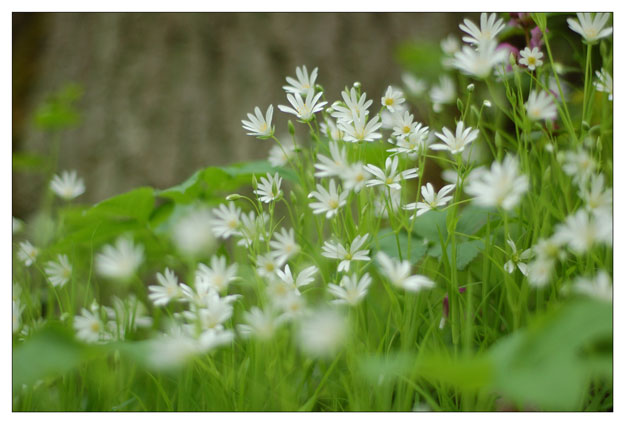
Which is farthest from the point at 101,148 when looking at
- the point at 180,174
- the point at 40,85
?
the point at 40,85

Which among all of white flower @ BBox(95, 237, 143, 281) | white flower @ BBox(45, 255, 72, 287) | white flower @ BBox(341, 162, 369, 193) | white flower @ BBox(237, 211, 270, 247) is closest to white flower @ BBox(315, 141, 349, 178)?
white flower @ BBox(341, 162, 369, 193)

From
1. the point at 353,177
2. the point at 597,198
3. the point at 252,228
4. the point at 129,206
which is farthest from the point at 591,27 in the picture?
the point at 129,206

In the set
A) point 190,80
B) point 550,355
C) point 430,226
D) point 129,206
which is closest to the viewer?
point 550,355

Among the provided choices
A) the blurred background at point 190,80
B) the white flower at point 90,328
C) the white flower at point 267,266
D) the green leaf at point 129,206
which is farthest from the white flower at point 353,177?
the blurred background at point 190,80

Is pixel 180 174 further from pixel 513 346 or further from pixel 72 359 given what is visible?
pixel 513 346

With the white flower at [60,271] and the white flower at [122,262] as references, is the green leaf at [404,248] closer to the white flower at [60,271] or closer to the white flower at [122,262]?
the white flower at [122,262]

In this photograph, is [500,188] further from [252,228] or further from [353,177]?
[252,228]

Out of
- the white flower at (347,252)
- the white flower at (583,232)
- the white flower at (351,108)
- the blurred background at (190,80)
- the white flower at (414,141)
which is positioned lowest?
the white flower at (583,232)

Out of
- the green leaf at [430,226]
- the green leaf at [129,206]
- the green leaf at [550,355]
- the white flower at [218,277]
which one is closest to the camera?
the green leaf at [550,355]
